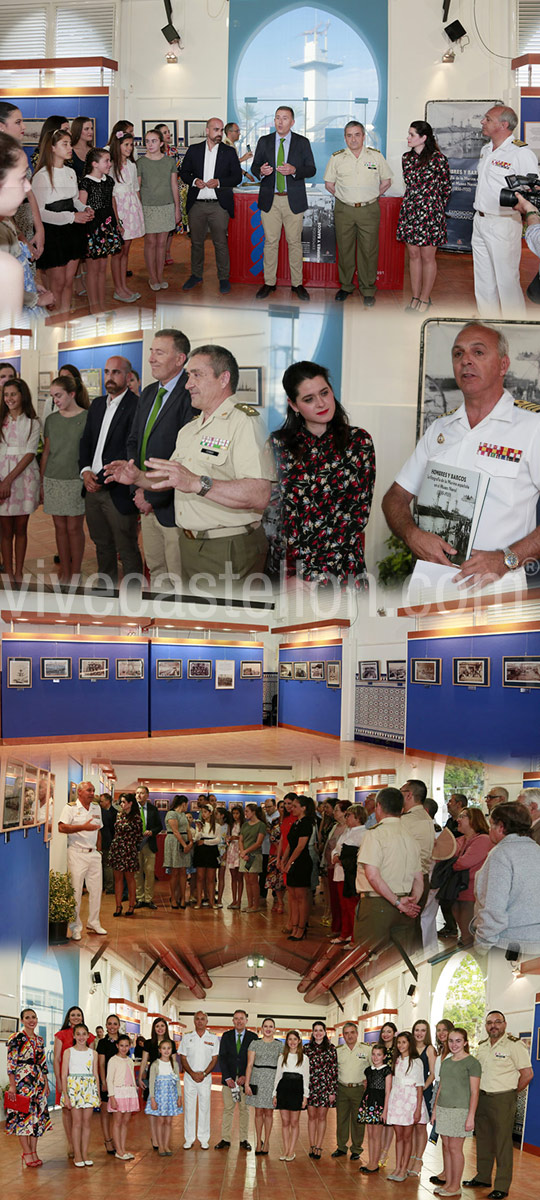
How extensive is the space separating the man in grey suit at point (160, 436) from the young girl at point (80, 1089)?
2.31 meters

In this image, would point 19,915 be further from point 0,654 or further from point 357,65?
point 357,65

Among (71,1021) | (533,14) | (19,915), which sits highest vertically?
(533,14)

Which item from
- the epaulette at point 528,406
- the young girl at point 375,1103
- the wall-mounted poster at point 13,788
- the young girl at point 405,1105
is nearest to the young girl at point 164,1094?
the young girl at point 375,1103

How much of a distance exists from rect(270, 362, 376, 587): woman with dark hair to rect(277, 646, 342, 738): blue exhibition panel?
38 centimetres

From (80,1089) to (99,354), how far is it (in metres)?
3.55

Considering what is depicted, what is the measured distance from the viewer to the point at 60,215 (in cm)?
527

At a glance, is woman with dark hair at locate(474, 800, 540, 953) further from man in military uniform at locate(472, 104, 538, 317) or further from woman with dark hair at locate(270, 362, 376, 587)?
man in military uniform at locate(472, 104, 538, 317)

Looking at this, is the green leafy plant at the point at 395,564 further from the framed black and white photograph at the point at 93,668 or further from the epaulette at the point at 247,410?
the framed black and white photograph at the point at 93,668

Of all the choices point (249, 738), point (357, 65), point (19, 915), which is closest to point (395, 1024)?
point (249, 738)

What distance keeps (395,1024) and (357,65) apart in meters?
5.21

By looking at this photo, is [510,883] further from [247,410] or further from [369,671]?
[247,410]

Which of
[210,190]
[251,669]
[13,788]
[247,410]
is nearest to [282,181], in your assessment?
[210,190]

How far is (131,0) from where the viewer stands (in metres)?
5.87

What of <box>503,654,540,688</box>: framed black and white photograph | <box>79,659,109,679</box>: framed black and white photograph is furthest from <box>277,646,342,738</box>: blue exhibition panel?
<box>79,659,109,679</box>: framed black and white photograph
